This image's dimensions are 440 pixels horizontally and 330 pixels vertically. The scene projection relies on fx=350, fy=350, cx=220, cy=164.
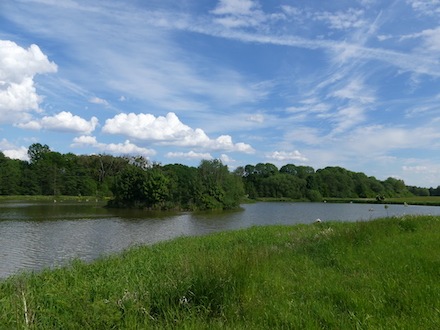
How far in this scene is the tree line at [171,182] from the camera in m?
70.3

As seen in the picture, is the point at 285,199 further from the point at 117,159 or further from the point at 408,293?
the point at 408,293

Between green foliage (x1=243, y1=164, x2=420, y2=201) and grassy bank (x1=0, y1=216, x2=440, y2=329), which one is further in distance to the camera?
green foliage (x1=243, y1=164, x2=420, y2=201)

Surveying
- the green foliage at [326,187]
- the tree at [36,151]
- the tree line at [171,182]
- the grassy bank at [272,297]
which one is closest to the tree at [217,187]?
the tree line at [171,182]

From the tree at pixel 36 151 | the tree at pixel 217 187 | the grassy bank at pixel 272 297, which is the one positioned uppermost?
the tree at pixel 36 151

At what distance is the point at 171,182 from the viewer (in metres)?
70.9

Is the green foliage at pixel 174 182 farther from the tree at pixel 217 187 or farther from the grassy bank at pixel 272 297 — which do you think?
the grassy bank at pixel 272 297

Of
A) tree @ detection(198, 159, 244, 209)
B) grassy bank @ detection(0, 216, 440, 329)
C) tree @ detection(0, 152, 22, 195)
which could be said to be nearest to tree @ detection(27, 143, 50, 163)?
tree @ detection(0, 152, 22, 195)

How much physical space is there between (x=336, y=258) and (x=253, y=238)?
1015 centimetres

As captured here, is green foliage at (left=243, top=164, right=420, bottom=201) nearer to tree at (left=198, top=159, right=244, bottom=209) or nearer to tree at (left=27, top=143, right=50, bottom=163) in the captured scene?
tree at (left=198, top=159, right=244, bottom=209)

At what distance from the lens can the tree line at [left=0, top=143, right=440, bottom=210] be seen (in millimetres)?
70312

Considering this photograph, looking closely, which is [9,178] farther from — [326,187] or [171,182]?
[326,187]

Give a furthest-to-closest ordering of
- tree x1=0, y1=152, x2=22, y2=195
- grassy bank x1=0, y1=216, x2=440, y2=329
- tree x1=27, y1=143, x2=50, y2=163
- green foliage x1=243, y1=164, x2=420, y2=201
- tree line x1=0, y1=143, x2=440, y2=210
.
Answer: green foliage x1=243, y1=164, x2=420, y2=201 < tree x1=27, y1=143, x2=50, y2=163 < tree x1=0, y1=152, x2=22, y2=195 < tree line x1=0, y1=143, x2=440, y2=210 < grassy bank x1=0, y1=216, x2=440, y2=329

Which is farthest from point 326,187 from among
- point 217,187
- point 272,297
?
point 272,297

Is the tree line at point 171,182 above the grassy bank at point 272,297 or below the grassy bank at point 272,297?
above
